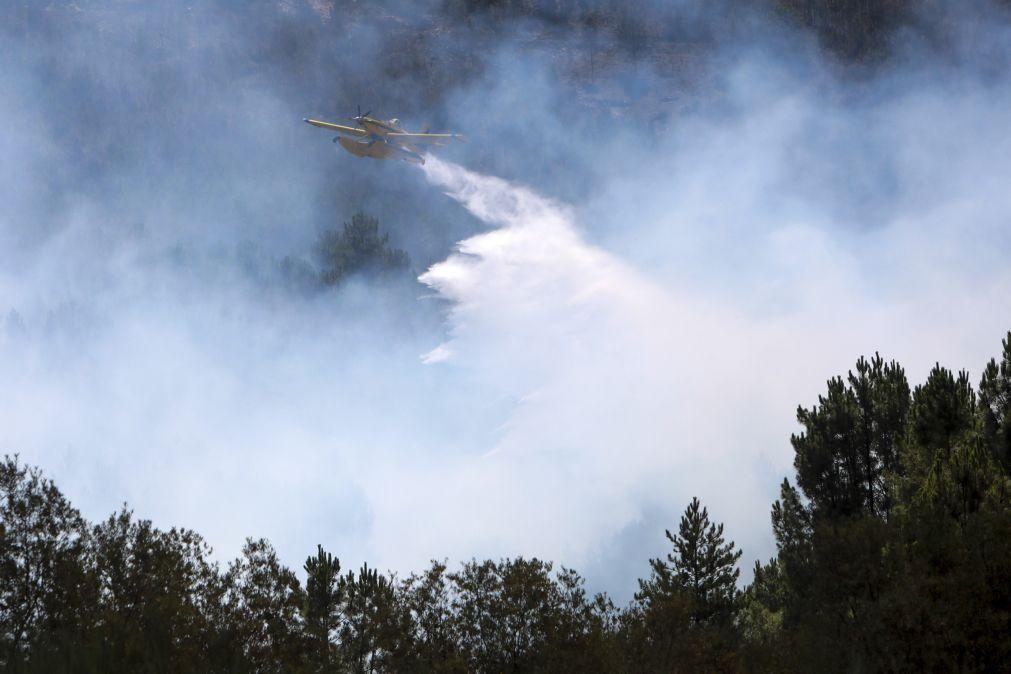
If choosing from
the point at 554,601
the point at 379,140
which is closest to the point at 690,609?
the point at 554,601

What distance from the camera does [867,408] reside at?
45.7 meters

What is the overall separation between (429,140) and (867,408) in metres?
44.2

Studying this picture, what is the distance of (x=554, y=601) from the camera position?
119 ft

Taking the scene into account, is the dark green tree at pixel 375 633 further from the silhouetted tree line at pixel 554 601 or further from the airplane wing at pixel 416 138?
the airplane wing at pixel 416 138

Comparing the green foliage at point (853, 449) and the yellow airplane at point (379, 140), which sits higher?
the yellow airplane at point (379, 140)

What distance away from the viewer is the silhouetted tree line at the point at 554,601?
30078mm

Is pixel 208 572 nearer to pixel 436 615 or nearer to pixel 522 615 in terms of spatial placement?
pixel 436 615

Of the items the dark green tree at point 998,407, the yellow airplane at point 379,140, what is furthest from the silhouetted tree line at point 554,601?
the yellow airplane at point 379,140

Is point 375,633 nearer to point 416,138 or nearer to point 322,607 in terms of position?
point 322,607

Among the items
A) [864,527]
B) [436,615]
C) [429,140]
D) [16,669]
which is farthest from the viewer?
[429,140]

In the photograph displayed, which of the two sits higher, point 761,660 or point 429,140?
point 429,140

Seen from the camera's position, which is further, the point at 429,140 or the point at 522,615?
the point at 429,140

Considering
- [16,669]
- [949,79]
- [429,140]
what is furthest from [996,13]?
[16,669]

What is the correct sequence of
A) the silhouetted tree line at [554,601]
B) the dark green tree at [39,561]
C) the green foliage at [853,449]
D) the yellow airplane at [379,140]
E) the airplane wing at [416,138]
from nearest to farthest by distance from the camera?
the silhouetted tree line at [554,601], the dark green tree at [39,561], the green foliage at [853,449], the yellow airplane at [379,140], the airplane wing at [416,138]
